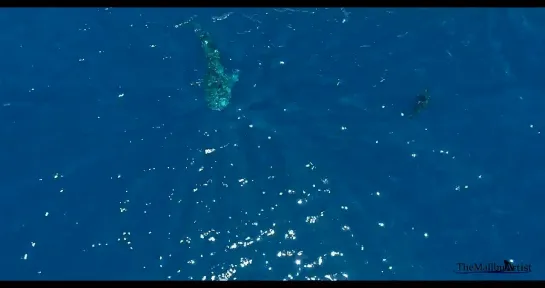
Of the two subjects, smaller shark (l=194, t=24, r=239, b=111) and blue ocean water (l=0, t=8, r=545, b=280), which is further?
smaller shark (l=194, t=24, r=239, b=111)

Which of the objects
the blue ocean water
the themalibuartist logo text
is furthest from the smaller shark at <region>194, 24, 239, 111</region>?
the themalibuartist logo text

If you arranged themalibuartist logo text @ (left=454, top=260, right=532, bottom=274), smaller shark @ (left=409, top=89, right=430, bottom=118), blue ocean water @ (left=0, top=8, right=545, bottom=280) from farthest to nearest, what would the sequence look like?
smaller shark @ (left=409, top=89, right=430, bottom=118), blue ocean water @ (left=0, top=8, right=545, bottom=280), themalibuartist logo text @ (left=454, top=260, right=532, bottom=274)

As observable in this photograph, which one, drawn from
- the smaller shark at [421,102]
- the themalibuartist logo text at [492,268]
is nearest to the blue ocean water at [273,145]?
the themalibuartist logo text at [492,268]

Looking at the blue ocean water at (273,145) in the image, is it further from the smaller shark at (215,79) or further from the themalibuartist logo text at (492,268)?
the smaller shark at (215,79)

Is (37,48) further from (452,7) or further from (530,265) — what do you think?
(530,265)

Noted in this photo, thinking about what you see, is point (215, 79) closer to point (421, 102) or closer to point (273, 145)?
point (273, 145)

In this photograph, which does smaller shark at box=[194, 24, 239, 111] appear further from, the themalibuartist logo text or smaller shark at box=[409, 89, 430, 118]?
the themalibuartist logo text

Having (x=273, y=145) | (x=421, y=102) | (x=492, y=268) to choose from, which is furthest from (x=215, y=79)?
(x=492, y=268)
